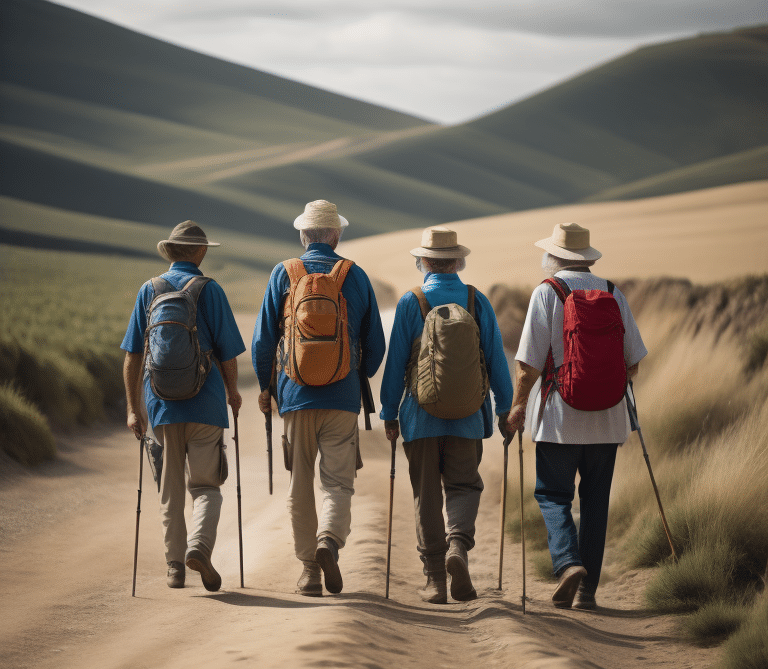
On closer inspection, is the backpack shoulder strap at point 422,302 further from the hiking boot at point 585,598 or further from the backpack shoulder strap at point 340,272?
the hiking boot at point 585,598

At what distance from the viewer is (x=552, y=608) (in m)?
5.00

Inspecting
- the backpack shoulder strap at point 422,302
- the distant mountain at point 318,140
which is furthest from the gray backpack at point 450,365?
the distant mountain at point 318,140

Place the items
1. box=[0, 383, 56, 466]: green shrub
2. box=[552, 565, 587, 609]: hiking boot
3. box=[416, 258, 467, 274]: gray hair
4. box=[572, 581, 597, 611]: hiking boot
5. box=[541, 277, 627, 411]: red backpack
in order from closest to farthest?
1. box=[552, 565, 587, 609]: hiking boot
2. box=[541, 277, 627, 411]: red backpack
3. box=[572, 581, 597, 611]: hiking boot
4. box=[416, 258, 467, 274]: gray hair
5. box=[0, 383, 56, 466]: green shrub

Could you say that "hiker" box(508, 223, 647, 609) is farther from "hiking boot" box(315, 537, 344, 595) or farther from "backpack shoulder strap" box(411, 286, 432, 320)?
"hiking boot" box(315, 537, 344, 595)

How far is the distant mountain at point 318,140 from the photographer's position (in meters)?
81.2

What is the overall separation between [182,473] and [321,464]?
772mm

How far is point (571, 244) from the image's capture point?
522 cm

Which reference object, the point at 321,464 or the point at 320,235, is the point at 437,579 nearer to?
the point at 321,464

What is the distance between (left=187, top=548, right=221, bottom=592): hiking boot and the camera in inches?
191

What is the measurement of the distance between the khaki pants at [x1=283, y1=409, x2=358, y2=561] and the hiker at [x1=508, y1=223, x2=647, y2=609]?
89cm

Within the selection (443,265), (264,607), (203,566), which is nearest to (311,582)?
(264,607)

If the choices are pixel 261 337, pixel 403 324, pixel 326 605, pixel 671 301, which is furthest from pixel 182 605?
pixel 671 301

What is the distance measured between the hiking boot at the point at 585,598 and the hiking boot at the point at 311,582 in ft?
4.41

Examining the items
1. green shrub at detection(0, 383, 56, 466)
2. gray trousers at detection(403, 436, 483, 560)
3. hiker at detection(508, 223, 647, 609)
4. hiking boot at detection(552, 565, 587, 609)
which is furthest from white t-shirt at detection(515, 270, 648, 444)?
green shrub at detection(0, 383, 56, 466)
